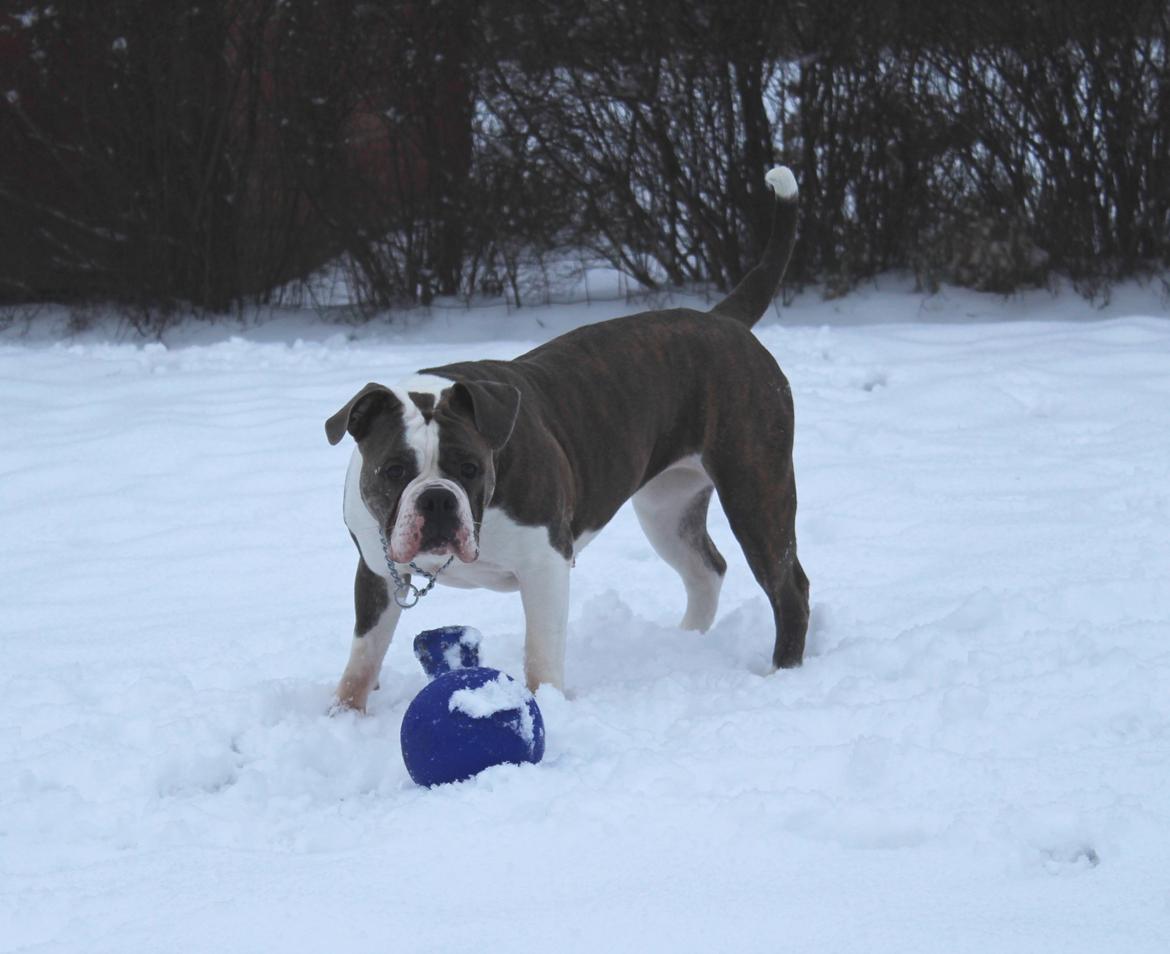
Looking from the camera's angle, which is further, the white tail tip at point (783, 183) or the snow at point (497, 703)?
the white tail tip at point (783, 183)

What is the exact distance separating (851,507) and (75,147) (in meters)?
7.15

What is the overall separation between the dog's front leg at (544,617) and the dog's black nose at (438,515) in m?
0.48

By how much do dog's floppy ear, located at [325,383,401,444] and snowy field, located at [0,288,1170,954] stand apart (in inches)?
31.9

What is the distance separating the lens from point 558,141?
10.5m

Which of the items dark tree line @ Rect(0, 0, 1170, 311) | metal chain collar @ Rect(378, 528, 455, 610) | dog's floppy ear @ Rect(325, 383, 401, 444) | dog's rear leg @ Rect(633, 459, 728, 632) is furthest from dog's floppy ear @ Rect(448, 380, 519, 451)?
dark tree line @ Rect(0, 0, 1170, 311)

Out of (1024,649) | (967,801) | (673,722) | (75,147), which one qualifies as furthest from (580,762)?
(75,147)

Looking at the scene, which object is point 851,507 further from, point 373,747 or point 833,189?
point 833,189

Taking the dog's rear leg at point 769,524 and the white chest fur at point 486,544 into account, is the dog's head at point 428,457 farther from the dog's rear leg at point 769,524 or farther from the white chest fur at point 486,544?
the dog's rear leg at point 769,524

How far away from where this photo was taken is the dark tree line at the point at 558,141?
32.7ft

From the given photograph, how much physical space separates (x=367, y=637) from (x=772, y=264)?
Result: 2.02m

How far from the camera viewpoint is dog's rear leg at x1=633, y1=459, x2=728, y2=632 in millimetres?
5012

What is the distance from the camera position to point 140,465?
274 inches

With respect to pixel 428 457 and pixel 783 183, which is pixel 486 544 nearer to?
pixel 428 457

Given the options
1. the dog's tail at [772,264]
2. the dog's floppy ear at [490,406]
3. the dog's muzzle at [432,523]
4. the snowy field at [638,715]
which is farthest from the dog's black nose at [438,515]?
the dog's tail at [772,264]
